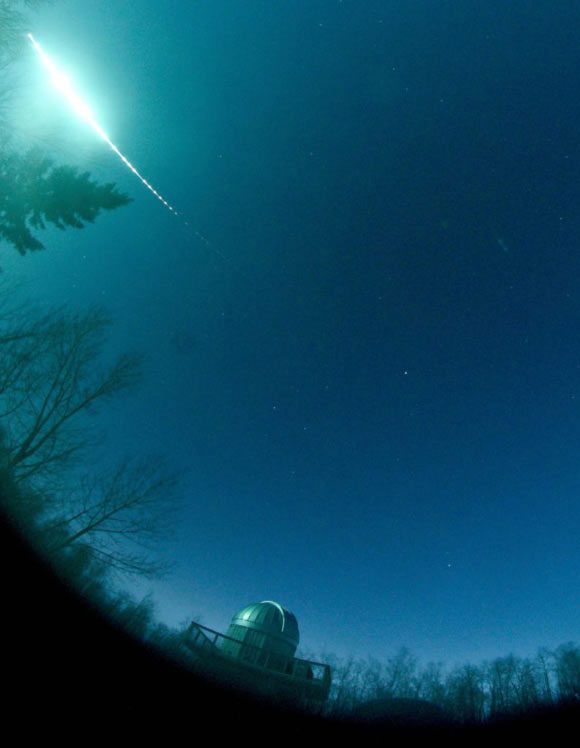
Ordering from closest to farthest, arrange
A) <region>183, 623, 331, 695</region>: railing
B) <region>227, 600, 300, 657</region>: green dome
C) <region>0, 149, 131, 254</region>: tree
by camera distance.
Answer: <region>0, 149, 131, 254</region>: tree < <region>183, 623, 331, 695</region>: railing < <region>227, 600, 300, 657</region>: green dome

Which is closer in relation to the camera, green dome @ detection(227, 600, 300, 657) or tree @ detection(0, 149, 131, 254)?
tree @ detection(0, 149, 131, 254)

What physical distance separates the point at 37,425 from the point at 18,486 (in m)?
3.12

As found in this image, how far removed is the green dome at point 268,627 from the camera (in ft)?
64.2

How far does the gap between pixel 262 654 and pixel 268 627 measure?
270cm

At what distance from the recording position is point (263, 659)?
1769cm

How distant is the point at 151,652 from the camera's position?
17.6ft

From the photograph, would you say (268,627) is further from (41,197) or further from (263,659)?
(41,197)

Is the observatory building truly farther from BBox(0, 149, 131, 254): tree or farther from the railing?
BBox(0, 149, 131, 254): tree

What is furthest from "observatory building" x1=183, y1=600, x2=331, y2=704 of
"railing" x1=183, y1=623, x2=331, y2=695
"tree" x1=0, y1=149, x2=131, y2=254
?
"tree" x1=0, y1=149, x2=131, y2=254

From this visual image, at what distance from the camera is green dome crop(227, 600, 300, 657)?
770 inches

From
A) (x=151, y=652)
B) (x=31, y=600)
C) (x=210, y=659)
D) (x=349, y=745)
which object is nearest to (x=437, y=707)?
(x=349, y=745)

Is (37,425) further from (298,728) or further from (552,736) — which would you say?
(552,736)

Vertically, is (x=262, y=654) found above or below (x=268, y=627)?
below

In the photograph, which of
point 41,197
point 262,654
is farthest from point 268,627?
point 41,197
